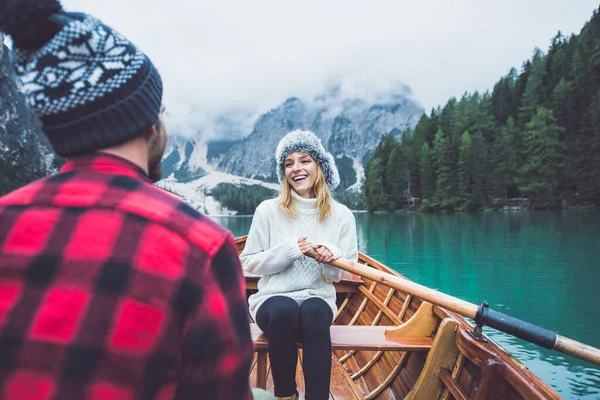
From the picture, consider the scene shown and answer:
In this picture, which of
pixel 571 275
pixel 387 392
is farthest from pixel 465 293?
pixel 387 392

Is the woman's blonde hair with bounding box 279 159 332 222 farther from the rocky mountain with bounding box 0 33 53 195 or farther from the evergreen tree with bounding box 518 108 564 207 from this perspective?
the rocky mountain with bounding box 0 33 53 195

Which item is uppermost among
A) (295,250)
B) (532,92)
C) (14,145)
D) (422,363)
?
(532,92)

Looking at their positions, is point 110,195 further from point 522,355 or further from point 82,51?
point 522,355

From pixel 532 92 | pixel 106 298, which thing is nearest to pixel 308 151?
pixel 106 298

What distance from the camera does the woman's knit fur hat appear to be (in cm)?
312

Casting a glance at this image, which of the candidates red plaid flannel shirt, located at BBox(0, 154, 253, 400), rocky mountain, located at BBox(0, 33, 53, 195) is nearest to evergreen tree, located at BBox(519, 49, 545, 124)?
red plaid flannel shirt, located at BBox(0, 154, 253, 400)

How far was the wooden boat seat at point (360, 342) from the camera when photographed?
277 centimetres

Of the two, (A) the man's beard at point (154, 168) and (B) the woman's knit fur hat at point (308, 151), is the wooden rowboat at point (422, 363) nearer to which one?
(B) the woman's knit fur hat at point (308, 151)

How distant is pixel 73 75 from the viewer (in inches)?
31.8

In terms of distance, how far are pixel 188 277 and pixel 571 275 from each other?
12899 millimetres

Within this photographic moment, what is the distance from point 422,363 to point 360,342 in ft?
2.20

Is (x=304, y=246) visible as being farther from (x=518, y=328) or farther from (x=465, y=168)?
(x=465, y=168)

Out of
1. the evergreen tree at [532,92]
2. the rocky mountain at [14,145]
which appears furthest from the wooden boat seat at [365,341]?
the rocky mountain at [14,145]

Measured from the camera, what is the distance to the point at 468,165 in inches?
1892
